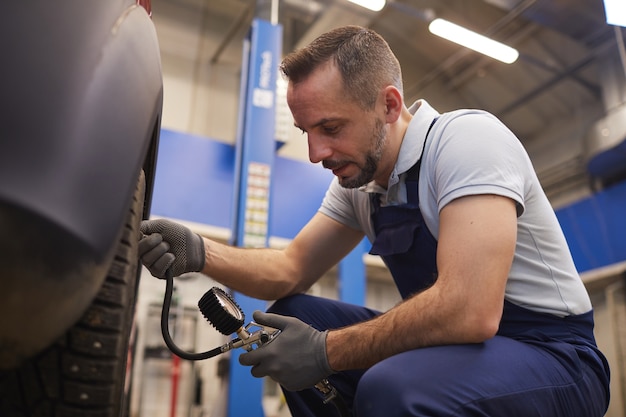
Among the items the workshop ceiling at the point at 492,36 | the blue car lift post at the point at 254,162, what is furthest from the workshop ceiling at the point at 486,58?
the blue car lift post at the point at 254,162

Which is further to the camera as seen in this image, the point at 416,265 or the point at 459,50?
the point at 459,50

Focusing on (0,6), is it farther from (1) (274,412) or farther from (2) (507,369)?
(1) (274,412)

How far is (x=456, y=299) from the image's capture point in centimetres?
89

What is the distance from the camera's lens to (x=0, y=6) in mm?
457

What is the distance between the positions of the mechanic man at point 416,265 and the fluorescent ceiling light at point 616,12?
1.42 m

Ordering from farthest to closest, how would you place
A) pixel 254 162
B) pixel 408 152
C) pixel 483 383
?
pixel 254 162 < pixel 408 152 < pixel 483 383

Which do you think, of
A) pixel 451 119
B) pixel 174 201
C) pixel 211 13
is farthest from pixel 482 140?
pixel 211 13

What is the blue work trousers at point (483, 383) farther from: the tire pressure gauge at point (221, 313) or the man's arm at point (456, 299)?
the tire pressure gauge at point (221, 313)

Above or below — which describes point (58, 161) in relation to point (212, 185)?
below

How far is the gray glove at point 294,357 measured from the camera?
96 cm

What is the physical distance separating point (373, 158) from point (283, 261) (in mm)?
336

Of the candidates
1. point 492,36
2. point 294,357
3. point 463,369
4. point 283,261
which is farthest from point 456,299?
point 492,36

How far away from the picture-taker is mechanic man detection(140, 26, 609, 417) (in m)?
0.89

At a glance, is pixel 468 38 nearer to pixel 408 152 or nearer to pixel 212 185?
pixel 212 185
